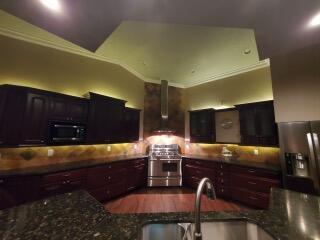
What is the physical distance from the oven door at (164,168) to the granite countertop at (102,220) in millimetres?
3295

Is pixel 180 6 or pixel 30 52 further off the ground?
pixel 30 52

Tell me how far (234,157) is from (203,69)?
2.61 meters

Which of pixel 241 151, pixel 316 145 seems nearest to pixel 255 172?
pixel 241 151

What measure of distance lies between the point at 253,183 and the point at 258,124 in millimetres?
1290

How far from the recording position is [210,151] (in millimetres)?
4926

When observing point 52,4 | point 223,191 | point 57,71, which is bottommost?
point 223,191

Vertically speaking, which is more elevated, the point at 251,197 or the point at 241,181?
the point at 241,181

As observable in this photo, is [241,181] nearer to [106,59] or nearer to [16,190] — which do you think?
[16,190]

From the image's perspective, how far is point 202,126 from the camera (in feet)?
16.2

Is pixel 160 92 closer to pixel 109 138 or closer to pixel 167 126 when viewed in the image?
pixel 167 126

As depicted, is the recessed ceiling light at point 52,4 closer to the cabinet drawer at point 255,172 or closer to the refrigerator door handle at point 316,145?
the refrigerator door handle at point 316,145

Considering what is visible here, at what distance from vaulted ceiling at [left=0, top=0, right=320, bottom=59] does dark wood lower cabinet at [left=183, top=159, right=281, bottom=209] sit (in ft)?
8.19

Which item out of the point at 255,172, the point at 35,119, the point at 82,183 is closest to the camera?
the point at 35,119

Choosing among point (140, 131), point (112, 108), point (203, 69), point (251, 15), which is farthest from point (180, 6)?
point (140, 131)
